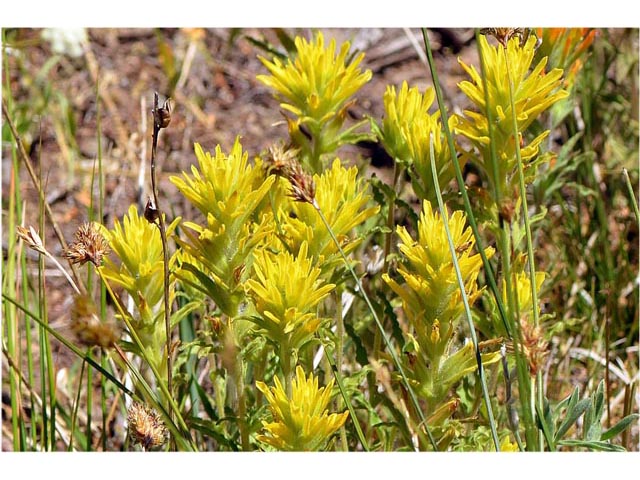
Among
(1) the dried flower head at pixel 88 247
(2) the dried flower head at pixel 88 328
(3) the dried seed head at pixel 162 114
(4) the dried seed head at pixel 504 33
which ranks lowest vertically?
(2) the dried flower head at pixel 88 328

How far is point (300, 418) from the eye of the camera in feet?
3.53

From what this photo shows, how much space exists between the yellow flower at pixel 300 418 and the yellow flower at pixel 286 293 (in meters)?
0.07

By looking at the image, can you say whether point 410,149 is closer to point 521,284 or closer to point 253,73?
point 521,284

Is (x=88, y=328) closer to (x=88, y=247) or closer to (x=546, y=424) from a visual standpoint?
(x=88, y=247)

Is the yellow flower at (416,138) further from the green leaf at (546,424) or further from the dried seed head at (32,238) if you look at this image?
the dried seed head at (32,238)

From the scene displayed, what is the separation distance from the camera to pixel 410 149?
4.27 feet

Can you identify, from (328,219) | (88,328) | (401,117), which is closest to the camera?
(88,328)

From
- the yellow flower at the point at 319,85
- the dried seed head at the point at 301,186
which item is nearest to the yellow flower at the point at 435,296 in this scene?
the dried seed head at the point at 301,186

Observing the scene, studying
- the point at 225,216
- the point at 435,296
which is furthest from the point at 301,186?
the point at 435,296

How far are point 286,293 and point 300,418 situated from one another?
166mm

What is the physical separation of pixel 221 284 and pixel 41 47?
2.09m

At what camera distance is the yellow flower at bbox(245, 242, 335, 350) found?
1.08 m

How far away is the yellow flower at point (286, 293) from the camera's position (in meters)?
1.08
